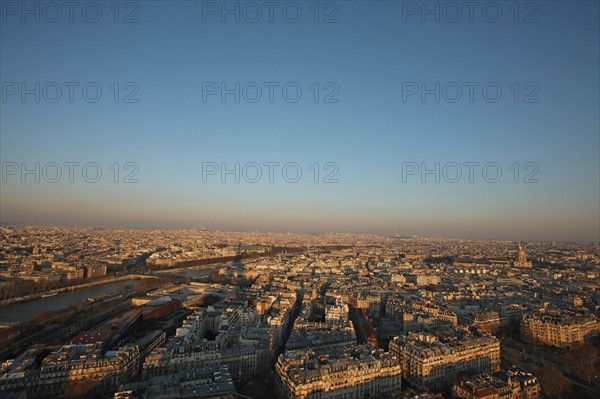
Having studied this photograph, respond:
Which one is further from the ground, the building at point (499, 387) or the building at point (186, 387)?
the building at point (186, 387)

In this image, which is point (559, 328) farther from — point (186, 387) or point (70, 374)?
point (70, 374)

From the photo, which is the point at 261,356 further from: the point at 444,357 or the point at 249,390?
the point at 444,357

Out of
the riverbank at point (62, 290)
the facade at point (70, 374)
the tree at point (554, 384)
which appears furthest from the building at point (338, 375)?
the riverbank at point (62, 290)

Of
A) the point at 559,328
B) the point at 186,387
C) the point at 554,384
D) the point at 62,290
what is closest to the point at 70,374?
the point at 186,387

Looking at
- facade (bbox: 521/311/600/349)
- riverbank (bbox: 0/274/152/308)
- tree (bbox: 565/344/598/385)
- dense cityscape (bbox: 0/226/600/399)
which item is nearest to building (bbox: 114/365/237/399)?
dense cityscape (bbox: 0/226/600/399)

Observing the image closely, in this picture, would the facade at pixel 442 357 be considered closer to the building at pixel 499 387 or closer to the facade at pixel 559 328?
the building at pixel 499 387

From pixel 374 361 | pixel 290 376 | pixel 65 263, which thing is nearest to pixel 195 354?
pixel 290 376
